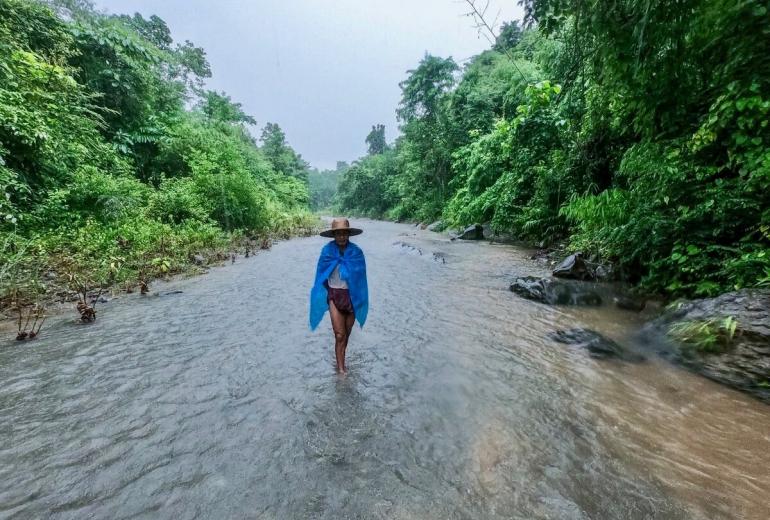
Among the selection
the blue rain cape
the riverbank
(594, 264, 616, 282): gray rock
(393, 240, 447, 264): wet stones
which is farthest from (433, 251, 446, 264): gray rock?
the blue rain cape

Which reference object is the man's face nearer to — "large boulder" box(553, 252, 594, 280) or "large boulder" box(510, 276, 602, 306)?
"large boulder" box(510, 276, 602, 306)

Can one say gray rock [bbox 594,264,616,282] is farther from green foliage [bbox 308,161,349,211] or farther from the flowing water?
green foliage [bbox 308,161,349,211]

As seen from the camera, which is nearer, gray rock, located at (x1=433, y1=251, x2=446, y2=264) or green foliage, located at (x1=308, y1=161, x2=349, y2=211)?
gray rock, located at (x1=433, y1=251, x2=446, y2=264)

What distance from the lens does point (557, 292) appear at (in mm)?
6910

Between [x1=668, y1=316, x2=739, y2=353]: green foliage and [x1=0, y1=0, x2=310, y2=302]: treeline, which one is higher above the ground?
[x1=0, y1=0, x2=310, y2=302]: treeline

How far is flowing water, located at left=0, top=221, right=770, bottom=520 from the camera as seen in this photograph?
227 centimetres

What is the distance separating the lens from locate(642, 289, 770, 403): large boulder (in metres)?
3.61

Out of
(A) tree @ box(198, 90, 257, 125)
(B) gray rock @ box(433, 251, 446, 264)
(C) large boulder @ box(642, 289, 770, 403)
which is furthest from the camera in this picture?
(A) tree @ box(198, 90, 257, 125)

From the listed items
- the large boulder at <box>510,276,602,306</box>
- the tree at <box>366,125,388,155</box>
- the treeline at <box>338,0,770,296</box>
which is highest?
the tree at <box>366,125,388,155</box>

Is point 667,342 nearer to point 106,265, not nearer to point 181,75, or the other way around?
point 106,265

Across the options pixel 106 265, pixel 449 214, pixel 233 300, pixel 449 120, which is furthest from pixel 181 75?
pixel 233 300

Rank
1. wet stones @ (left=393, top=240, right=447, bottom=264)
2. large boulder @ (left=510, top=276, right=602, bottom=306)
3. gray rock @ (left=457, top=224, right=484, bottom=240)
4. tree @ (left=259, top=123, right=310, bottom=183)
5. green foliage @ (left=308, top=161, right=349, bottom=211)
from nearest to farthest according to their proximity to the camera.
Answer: large boulder @ (left=510, top=276, right=602, bottom=306) < wet stones @ (left=393, top=240, right=447, bottom=264) < gray rock @ (left=457, top=224, right=484, bottom=240) < tree @ (left=259, top=123, right=310, bottom=183) < green foliage @ (left=308, top=161, right=349, bottom=211)

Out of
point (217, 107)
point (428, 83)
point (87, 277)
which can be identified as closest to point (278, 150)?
point (217, 107)

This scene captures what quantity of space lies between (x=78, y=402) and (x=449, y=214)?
69.9 ft
